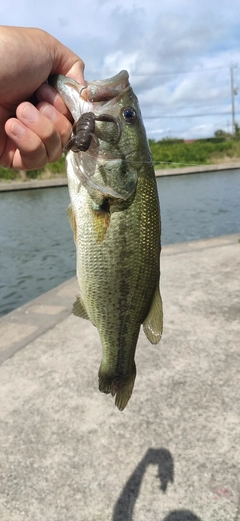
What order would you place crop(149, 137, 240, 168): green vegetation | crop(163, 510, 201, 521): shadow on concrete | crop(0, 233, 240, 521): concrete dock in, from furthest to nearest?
crop(149, 137, 240, 168): green vegetation → crop(0, 233, 240, 521): concrete dock → crop(163, 510, 201, 521): shadow on concrete

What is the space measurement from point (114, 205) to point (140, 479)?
235cm

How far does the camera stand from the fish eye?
5.84 feet

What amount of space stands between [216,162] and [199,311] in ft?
130

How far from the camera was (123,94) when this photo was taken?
5.79ft

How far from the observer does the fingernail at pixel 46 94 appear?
195 centimetres

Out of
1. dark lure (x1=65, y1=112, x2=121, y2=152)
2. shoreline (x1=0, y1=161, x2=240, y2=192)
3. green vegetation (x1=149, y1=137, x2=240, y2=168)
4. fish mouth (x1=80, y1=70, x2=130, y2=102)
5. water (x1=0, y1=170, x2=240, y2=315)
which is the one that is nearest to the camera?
dark lure (x1=65, y1=112, x2=121, y2=152)

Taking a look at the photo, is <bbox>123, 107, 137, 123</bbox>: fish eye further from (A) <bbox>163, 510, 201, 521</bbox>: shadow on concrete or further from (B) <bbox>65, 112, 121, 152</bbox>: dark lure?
(A) <bbox>163, 510, 201, 521</bbox>: shadow on concrete

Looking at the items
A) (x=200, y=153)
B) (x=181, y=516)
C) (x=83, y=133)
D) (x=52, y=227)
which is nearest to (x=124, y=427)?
(x=181, y=516)

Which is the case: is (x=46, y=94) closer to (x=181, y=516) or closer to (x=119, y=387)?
(x=119, y=387)

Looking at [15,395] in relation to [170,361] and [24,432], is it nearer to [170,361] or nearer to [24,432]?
[24,432]

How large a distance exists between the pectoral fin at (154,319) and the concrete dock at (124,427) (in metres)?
1.78

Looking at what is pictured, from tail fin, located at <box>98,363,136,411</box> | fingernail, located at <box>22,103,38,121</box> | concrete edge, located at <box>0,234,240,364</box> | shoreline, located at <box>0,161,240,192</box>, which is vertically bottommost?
concrete edge, located at <box>0,234,240,364</box>

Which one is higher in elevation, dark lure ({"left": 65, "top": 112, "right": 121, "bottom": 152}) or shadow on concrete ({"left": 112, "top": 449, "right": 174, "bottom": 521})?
dark lure ({"left": 65, "top": 112, "right": 121, "bottom": 152})

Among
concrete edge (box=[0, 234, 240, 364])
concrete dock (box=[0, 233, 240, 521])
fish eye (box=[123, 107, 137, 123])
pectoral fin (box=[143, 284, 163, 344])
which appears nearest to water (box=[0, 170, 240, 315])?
concrete edge (box=[0, 234, 240, 364])
